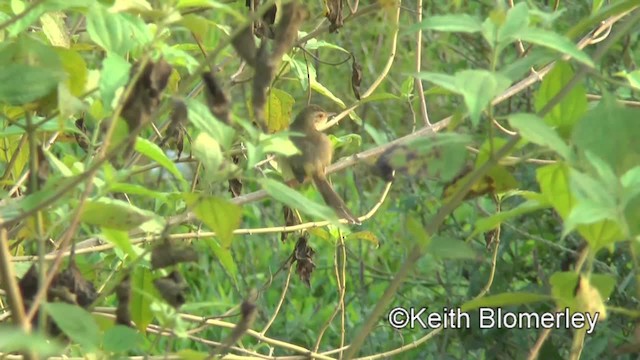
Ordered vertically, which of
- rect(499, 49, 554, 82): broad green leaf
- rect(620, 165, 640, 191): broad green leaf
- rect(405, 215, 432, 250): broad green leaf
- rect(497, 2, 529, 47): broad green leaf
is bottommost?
rect(405, 215, 432, 250): broad green leaf

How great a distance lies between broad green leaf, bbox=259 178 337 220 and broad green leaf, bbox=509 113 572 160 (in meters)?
0.20

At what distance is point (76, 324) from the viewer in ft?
3.34

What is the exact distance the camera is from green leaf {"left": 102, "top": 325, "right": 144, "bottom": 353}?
1.07m

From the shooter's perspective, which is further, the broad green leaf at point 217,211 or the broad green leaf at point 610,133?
the broad green leaf at point 217,211

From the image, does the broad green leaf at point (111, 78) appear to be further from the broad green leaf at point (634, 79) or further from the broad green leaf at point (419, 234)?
the broad green leaf at point (634, 79)

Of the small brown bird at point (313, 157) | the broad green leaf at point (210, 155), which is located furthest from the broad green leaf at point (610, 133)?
the small brown bird at point (313, 157)

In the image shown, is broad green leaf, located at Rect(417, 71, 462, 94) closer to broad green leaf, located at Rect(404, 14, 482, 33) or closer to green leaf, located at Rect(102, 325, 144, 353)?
broad green leaf, located at Rect(404, 14, 482, 33)

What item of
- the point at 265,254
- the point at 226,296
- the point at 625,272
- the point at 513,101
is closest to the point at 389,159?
the point at 625,272

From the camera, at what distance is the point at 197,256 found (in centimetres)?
119

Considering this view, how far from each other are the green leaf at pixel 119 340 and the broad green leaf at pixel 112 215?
5.9 inches

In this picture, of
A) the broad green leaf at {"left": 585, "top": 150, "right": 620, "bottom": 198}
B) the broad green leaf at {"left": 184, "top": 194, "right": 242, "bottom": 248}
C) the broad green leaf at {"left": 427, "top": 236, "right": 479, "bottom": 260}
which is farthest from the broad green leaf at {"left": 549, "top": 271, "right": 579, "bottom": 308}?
the broad green leaf at {"left": 184, "top": 194, "right": 242, "bottom": 248}

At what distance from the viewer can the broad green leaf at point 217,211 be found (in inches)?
44.4

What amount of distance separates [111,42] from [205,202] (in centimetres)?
23

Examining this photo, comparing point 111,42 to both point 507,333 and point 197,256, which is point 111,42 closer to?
point 197,256
